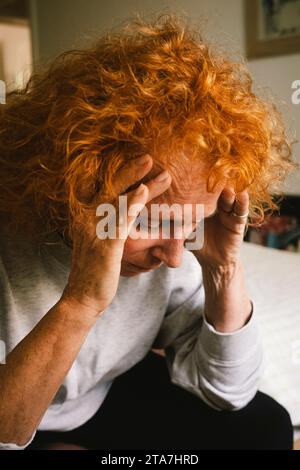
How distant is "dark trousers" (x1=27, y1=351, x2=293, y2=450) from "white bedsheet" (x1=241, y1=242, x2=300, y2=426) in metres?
0.12

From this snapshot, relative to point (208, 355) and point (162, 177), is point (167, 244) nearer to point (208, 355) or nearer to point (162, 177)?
point (162, 177)

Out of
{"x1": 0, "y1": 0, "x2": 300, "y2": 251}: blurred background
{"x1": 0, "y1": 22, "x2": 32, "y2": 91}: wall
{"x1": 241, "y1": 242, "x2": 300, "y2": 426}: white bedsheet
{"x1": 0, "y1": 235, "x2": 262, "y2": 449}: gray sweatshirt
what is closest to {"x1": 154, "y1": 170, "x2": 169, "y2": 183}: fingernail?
{"x1": 0, "y1": 235, "x2": 262, "y2": 449}: gray sweatshirt

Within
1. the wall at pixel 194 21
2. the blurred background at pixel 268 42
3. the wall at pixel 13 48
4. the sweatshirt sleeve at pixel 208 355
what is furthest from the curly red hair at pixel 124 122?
the wall at pixel 13 48

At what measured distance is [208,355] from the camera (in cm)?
91

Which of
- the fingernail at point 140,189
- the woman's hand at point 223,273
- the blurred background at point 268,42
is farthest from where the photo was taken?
the blurred background at point 268,42

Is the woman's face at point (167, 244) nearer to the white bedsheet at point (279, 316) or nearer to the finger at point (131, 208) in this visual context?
the finger at point (131, 208)

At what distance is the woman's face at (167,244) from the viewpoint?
68 centimetres

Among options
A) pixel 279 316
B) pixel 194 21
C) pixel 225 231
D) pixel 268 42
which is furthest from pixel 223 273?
pixel 268 42

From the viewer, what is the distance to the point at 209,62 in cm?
69

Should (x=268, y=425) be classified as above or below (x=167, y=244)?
below

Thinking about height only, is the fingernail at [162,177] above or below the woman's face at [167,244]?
above

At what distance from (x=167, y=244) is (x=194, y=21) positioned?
5.13 feet
